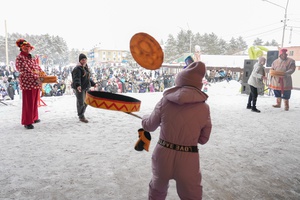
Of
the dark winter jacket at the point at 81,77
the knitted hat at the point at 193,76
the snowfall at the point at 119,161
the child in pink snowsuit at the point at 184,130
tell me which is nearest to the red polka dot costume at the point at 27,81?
the snowfall at the point at 119,161

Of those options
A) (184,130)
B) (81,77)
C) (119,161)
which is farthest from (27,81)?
(184,130)

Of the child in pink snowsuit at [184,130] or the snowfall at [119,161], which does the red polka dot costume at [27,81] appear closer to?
the snowfall at [119,161]

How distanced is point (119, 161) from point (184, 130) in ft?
5.77

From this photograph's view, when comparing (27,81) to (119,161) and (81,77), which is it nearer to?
(81,77)

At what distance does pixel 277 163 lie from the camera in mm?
3199

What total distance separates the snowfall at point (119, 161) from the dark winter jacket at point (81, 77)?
3.00 ft

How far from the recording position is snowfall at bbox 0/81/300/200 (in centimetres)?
238

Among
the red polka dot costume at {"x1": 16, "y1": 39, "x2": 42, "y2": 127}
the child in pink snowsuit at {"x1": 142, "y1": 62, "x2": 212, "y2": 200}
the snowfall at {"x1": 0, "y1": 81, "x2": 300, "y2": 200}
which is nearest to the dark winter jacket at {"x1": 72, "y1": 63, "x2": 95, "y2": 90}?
the red polka dot costume at {"x1": 16, "y1": 39, "x2": 42, "y2": 127}

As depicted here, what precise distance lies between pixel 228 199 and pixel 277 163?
1.41 metres

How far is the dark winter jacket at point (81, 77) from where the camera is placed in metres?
4.89

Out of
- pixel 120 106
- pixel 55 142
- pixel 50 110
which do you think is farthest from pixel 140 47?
pixel 50 110

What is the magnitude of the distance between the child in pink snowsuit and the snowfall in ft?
2.44

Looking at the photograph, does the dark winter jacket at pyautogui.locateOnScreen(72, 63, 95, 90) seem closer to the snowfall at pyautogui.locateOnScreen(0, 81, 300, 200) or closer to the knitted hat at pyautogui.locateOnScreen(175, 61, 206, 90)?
the snowfall at pyautogui.locateOnScreen(0, 81, 300, 200)

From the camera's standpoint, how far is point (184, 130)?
5.42ft
